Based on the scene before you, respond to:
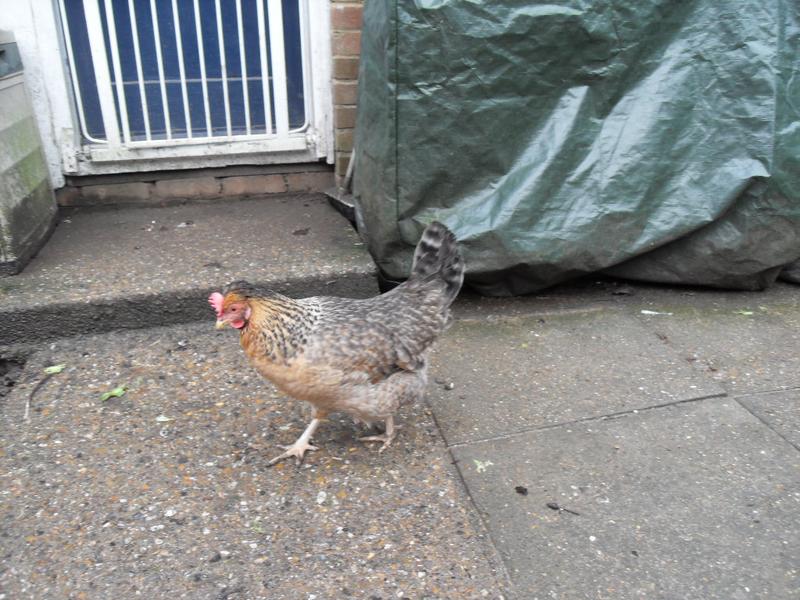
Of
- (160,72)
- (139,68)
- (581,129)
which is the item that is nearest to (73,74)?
(139,68)

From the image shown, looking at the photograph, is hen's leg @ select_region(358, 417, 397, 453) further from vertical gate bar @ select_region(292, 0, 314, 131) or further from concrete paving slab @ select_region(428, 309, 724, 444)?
vertical gate bar @ select_region(292, 0, 314, 131)

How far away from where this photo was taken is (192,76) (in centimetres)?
470

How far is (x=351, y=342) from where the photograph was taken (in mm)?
2771

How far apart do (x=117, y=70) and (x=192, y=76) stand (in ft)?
1.60

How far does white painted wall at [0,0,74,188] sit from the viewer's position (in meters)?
4.23

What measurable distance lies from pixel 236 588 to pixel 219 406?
3.62 feet

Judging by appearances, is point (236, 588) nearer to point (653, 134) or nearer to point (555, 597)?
point (555, 597)

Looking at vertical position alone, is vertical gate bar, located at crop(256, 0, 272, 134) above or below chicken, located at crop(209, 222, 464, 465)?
above

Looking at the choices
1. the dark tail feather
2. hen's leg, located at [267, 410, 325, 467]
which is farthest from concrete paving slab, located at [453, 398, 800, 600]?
the dark tail feather

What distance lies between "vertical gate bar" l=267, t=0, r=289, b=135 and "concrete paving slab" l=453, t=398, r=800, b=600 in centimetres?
294

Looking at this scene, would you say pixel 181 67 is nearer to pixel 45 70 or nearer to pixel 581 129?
pixel 45 70

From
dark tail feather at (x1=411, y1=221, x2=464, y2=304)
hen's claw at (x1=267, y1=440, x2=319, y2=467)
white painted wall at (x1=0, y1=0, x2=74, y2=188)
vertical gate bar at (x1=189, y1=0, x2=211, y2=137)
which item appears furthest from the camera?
vertical gate bar at (x1=189, y1=0, x2=211, y2=137)

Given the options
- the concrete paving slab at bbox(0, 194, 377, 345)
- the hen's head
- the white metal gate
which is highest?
the white metal gate

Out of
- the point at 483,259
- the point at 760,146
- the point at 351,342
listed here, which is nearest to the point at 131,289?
the point at 351,342
